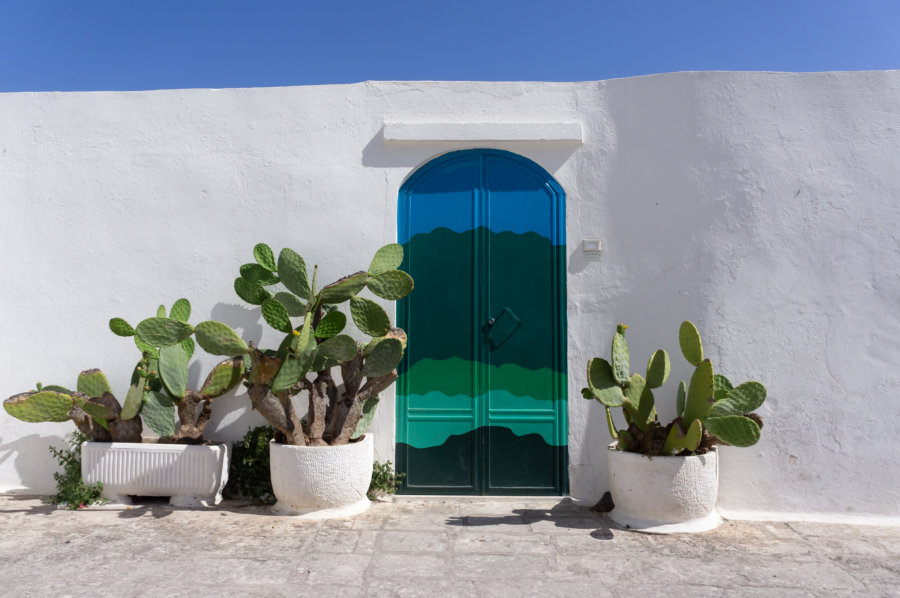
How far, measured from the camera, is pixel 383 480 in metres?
4.27

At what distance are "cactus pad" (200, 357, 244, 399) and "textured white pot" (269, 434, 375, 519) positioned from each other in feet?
1.66

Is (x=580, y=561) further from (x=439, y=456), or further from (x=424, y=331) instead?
(x=424, y=331)

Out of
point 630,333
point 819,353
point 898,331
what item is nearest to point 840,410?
point 819,353

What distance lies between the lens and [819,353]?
418 centimetres

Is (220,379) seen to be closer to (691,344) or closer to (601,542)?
(601,542)

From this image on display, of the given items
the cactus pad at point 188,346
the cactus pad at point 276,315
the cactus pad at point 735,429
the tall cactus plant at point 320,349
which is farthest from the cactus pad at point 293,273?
the cactus pad at point 735,429

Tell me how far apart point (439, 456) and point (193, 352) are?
1.86 meters

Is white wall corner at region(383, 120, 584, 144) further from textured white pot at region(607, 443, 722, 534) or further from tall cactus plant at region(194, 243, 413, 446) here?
textured white pot at region(607, 443, 722, 534)

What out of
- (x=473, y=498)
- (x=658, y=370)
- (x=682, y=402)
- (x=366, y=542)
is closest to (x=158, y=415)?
(x=366, y=542)

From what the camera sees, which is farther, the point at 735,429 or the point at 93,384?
the point at 93,384

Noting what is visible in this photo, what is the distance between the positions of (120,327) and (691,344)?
3714 mm

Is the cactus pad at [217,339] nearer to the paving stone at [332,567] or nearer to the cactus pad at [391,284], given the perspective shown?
the cactus pad at [391,284]

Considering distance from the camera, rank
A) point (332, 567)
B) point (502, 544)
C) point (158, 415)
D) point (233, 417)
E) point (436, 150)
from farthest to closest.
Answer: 1. point (436, 150)
2. point (233, 417)
3. point (158, 415)
4. point (502, 544)
5. point (332, 567)

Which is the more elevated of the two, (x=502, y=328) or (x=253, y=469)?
(x=502, y=328)
